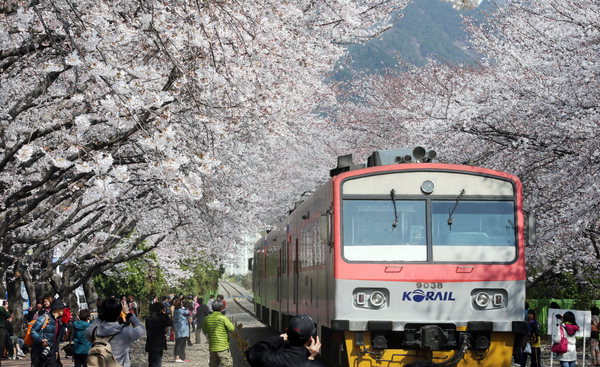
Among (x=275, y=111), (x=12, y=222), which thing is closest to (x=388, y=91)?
(x=275, y=111)

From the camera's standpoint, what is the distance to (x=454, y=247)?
39.4ft

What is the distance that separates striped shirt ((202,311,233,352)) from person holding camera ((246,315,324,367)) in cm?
787

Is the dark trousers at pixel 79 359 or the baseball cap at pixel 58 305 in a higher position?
the baseball cap at pixel 58 305

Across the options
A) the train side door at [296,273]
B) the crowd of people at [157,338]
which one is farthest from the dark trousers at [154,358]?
the train side door at [296,273]

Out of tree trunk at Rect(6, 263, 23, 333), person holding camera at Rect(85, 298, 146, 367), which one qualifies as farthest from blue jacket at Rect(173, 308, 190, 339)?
person holding camera at Rect(85, 298, 146, 367)

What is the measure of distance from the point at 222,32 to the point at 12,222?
4569mm

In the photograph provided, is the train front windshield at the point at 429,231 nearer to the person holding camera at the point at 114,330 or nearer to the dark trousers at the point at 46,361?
the person holding camera at the point at 114,330

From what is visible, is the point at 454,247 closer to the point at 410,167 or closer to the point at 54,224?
the point at 410,167

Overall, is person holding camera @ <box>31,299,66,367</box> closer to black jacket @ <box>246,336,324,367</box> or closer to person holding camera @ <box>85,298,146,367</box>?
person holding camera @ <box>85,298,146,367</box>

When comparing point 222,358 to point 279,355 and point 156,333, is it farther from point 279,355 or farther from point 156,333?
point 279,355

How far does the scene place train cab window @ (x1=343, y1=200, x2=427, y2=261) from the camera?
1192cm

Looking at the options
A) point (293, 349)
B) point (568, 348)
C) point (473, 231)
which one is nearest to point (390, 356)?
point (473, 231)

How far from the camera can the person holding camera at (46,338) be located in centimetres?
1294

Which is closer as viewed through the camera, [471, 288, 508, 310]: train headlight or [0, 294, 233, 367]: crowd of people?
[0, 294, 233, 367]: crowd of people
